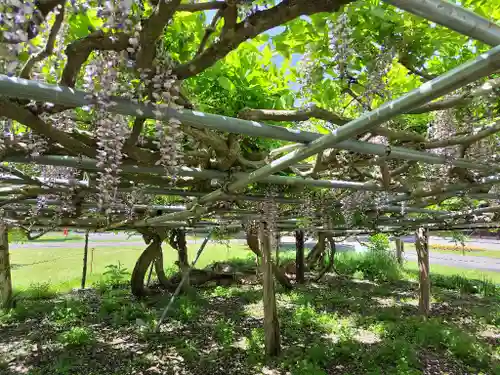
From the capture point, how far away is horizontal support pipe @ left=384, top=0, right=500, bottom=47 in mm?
562

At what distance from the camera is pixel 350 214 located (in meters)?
4.12

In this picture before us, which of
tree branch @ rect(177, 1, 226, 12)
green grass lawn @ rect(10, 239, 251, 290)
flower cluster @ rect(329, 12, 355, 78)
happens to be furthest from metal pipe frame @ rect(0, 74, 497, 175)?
green grass lawn @ rect(10, 239, 251, 290)

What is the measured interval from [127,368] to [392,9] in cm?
399

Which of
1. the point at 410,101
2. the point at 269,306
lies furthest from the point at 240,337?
the point at 410,101

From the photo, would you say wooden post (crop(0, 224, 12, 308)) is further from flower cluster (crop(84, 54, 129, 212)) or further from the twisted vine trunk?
flower cluster (crop(84, 54, 129, 212))

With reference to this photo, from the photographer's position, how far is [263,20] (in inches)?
31.1

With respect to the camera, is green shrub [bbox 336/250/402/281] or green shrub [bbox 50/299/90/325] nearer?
green shrub [bbox 50/299/90/325]

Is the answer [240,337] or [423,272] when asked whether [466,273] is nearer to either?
[423,272]

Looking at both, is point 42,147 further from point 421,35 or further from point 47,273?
point 47,273

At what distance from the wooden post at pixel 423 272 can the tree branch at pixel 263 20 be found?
5923 millimetres

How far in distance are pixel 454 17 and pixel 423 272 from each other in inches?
241

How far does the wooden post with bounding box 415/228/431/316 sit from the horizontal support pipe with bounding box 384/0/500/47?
5.94 m

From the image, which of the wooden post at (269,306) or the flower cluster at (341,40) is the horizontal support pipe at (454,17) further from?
the wooden post at (269,306)

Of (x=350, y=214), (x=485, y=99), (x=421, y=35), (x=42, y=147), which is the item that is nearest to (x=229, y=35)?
(x=421, y=35)
